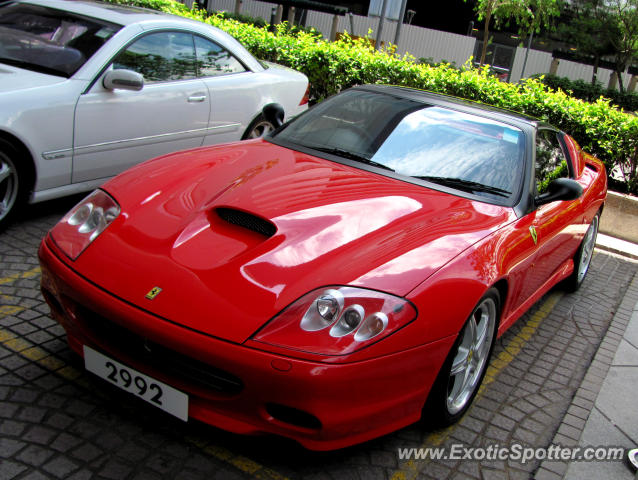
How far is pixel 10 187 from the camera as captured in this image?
14.5ft

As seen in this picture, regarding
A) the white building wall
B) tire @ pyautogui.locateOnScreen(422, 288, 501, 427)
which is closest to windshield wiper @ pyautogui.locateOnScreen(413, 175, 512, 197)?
tire @ pyautogui.locateOnScreen(422, 288, 501, 427)

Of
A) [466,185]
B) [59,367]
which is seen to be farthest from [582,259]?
[59,367]

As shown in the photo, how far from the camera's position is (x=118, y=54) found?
495cm

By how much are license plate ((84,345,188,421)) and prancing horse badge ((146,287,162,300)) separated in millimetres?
301

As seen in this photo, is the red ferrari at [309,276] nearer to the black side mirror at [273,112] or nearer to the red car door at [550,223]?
the red car door at [550,223]

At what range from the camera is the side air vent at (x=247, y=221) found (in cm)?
281

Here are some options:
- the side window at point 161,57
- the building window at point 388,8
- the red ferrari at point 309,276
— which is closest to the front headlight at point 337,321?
the red ferrari at point 309,276

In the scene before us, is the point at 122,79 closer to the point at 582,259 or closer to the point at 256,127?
the point at 256,127

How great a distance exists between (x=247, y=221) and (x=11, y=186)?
2.38 meters

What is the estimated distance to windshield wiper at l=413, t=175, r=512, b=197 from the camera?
3.56 metres

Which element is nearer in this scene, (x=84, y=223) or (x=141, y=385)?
(x=141, y=385)

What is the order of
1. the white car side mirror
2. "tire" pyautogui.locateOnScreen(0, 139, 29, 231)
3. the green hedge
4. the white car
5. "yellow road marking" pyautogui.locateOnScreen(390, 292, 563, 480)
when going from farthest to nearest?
the green hedge
the white car side mirror
the white car
"tire" pyautogui.locateOnScreen(0, 139, 29, 231)
"yellow road marking" pyautogui.locateOnScreen(390, 292, 563, 480)

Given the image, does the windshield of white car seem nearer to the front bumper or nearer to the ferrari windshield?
the ferrari windshield

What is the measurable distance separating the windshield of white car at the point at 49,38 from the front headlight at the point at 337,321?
10.5ft
